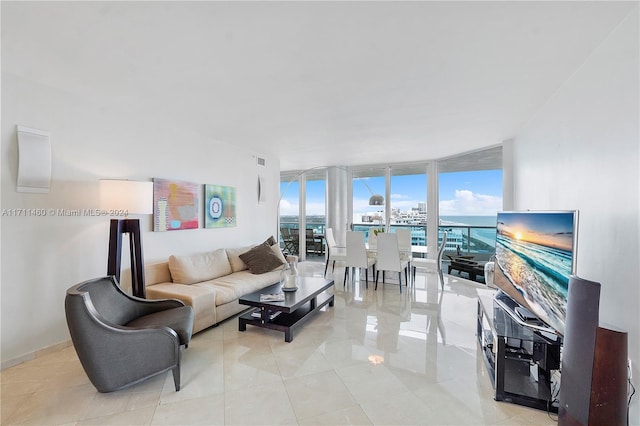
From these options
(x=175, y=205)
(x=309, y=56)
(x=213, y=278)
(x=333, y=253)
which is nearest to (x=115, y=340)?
(x=213, y=278)

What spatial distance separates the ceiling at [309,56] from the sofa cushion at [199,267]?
5.90 ft

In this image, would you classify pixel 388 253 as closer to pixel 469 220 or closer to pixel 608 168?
pixel 469 220

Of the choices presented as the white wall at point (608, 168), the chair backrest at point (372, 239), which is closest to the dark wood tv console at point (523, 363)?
the white wall at point (608, 168)

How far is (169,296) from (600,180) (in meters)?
3.89

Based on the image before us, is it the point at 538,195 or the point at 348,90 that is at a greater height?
the point at 348,90

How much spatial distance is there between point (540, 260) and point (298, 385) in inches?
79.1

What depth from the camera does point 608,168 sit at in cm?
191

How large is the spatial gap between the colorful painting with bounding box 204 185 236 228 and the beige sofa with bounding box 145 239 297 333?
503mm

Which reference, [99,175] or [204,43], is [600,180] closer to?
[204,43]

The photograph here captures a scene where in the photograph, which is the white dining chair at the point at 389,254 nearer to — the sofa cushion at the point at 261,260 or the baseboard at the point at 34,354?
the sofa cushion at the point at 261,260

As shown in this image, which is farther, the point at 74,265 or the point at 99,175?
the point at 99,175

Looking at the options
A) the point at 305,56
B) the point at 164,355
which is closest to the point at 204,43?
the point at 305,56

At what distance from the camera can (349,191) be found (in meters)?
7.55

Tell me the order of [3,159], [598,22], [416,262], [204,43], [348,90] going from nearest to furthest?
[598,22]
[204,43]
[3,159]
[348,90]
[416,262]
